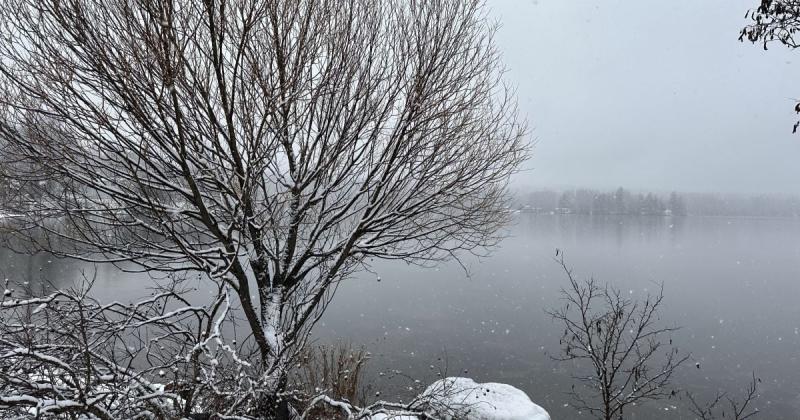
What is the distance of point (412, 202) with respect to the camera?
6.68m

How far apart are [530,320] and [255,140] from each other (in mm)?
16851

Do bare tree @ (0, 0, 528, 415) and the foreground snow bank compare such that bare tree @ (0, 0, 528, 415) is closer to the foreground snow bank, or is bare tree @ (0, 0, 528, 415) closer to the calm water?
the calm water

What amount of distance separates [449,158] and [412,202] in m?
0.83

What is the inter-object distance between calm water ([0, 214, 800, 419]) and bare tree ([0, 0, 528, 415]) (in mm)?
1882

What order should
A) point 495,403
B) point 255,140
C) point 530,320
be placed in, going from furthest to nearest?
1. point 530,320
2. point 495,403
3. point 255,140

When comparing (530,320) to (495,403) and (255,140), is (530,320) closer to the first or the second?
(495,403)

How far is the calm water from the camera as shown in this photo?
1332cm

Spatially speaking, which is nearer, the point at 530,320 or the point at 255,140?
the point at 255,140

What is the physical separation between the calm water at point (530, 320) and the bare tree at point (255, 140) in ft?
6.18

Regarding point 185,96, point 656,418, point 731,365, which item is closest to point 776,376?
point 731,365

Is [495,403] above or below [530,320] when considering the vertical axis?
above

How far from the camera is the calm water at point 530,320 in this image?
13320mm

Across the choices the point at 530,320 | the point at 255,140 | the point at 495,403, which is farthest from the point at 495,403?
the point at 530,320

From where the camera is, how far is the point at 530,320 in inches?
751
